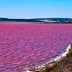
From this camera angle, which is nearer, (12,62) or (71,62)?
(71,62)

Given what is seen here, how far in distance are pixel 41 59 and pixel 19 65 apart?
112 inches

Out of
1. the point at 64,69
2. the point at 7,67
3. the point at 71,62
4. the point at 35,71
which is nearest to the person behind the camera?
the point at 64,69

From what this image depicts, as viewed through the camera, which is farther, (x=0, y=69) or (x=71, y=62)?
(x=0, y=69)

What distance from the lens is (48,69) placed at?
38.8 feet

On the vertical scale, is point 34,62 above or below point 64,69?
below

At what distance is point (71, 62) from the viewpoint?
38.3ft

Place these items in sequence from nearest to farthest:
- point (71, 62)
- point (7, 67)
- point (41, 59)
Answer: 1. point (71, 62)
2. point (7, 67)
3. point (41, 59)

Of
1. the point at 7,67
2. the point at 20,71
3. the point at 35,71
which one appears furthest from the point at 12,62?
the point at 35,71

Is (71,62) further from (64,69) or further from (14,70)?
(14,70)

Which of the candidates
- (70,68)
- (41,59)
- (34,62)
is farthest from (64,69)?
(41,59)

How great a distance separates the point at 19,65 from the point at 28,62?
48.9 inches

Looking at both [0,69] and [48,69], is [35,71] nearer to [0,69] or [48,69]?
[48,69]

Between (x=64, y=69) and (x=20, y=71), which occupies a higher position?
(x=64, y=69)

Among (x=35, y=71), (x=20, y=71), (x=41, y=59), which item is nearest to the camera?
(x=35, y=71)
